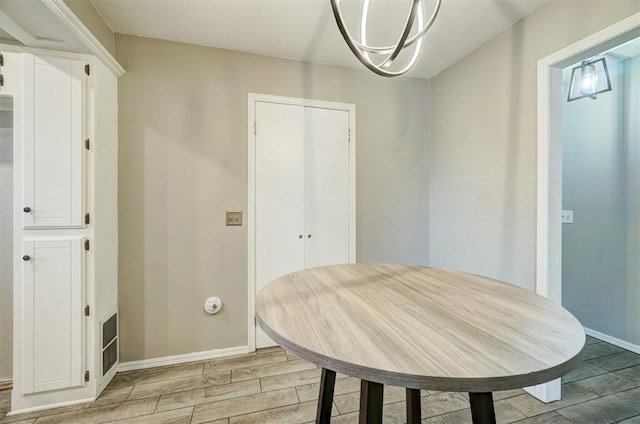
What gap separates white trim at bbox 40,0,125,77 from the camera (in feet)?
4.29

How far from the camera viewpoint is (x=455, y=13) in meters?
1.78

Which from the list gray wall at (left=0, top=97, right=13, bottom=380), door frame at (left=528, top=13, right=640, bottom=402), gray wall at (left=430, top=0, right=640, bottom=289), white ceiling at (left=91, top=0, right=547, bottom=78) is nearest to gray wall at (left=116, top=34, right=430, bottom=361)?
white ceiling at (left=91, top=0, right=547, bottom=78)

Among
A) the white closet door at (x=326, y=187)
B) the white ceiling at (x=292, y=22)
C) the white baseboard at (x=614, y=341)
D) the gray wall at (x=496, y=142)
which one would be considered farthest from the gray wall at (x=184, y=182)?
the white baseboard at (x=614, y=341)

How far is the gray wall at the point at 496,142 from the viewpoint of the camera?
5.46ft

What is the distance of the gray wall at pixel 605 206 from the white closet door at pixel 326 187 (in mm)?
2195

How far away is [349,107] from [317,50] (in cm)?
54

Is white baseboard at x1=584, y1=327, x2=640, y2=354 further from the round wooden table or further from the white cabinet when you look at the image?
the white cabinet

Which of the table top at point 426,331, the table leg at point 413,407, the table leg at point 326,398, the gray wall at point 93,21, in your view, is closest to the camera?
the table top at point 426,331

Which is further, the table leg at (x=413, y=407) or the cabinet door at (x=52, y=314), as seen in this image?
the cabinet door at (x=52, y=314)

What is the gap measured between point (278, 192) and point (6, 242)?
1.82 metres

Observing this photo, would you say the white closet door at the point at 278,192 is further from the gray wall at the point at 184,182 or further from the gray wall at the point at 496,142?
the gray wall at the point at 496,142

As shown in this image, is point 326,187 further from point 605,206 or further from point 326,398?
point 605,206

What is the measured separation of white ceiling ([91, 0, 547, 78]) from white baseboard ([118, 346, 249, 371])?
2.45 metres

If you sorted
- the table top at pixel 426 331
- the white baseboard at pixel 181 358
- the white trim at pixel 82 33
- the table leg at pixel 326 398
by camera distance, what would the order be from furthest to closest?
the white baseboard at pixel 181 358 < the white trim at pixel 82 33 < the table leg at pixel 326 398 < the table top at pixel 426 331
